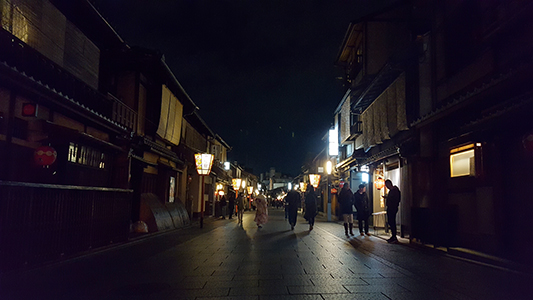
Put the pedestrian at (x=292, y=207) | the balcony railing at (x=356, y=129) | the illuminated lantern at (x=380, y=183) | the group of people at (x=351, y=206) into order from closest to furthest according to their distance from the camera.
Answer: the group of people at (x=351, y=206)
the illuminated lantern at (x=380, y=183)
the pedestrian at (x=292, y=207)
the balcony railing at (x=356, y=129)

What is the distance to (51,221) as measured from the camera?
29.3ft

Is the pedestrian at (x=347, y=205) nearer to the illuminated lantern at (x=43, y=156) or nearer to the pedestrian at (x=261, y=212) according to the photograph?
the pedestrian at (x=261, y=212)

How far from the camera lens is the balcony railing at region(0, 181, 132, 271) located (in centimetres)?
758

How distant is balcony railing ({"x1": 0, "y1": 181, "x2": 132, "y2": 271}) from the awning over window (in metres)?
8.18

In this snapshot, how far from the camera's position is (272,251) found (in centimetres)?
1134

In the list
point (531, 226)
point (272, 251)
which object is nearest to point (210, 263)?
point (272, 251)

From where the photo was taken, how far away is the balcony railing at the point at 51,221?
758cm

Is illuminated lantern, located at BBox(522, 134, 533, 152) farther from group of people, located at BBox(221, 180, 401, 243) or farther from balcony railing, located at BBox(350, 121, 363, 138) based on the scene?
balcony railing, located at BBox(350, 121, 363, 138)

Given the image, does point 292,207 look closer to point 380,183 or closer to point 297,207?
point 297,207

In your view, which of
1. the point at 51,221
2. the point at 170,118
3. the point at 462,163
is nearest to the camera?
the point at 51,221

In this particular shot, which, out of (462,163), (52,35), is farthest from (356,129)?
(52,35)

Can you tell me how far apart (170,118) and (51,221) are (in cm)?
1299

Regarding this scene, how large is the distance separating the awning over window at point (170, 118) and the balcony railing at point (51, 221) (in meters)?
8.18

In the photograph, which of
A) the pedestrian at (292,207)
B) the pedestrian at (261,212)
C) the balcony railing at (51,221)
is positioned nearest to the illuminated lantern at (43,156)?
the balcony railing at (51,221)
